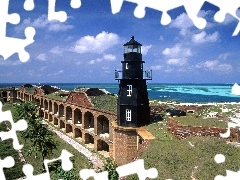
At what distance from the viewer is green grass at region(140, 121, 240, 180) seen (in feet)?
40.4

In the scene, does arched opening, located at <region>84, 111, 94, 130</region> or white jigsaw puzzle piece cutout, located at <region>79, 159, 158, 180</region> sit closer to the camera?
white jigsaw puzzle piece cutout, located at <region>79, 159, 158, 180</region>

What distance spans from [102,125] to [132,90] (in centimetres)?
997

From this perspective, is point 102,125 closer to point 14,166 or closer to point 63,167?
point 14,166

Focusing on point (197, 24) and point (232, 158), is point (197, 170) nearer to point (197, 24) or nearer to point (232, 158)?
point (232, 158)

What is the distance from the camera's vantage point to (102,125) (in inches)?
1254

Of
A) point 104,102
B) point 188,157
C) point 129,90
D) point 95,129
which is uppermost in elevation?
point 129,90

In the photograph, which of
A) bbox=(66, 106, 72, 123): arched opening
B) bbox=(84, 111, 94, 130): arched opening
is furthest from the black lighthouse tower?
bbox=(66, 106, 72, 123): arched opening

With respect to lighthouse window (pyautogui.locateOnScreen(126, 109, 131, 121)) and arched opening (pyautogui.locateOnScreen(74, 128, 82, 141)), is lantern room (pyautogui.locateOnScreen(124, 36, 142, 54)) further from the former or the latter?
arched opening (pyautogui.locateOnScreen(74, 128, 82, 141))

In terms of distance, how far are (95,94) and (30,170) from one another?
2720cm

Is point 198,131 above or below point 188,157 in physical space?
above

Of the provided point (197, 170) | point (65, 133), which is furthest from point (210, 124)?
point (65, 133)

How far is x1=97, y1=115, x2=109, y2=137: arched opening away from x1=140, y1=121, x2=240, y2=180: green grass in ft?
46.5

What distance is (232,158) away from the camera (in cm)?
1338

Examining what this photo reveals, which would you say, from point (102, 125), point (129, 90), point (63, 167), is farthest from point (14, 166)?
point (63, 167)
